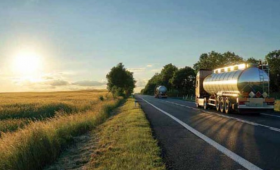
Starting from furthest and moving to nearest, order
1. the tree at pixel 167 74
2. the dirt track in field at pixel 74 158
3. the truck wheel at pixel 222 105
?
the tree at pixel 167 74
the truck wheel at pixel 222 105
the dirt track in field at pixel 74 158

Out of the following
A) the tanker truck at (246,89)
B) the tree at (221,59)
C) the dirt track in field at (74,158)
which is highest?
the tree at (221,59)

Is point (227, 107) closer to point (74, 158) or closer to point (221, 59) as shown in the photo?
point (74, 158)

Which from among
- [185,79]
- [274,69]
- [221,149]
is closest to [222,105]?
[221,149]

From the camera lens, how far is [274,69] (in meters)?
75.6

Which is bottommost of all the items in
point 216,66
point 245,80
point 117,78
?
point 245,80

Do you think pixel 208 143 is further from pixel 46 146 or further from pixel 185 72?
pixel 185 72

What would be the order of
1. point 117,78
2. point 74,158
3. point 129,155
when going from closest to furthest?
point 129,155 < point 74,158 < point 117,78

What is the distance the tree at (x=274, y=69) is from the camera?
7100 cm

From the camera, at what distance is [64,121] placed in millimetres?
14000

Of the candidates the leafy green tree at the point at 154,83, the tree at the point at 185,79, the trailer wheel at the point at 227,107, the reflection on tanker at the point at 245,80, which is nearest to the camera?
the reflection on tanker at the point at 245,80

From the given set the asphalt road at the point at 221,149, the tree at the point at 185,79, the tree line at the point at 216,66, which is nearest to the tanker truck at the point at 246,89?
the asphalt road at the point at 221,149

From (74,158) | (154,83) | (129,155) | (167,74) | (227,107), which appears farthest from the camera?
(154,83)

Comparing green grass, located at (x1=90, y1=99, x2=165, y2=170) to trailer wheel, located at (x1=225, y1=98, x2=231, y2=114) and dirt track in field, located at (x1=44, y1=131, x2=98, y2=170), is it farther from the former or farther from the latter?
trailer wheel, located at (x1=225, y1=98, x2=231, y2=114)

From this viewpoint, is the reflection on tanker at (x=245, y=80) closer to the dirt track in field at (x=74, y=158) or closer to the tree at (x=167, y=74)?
the dirt track in field at (x=74, y=158)
